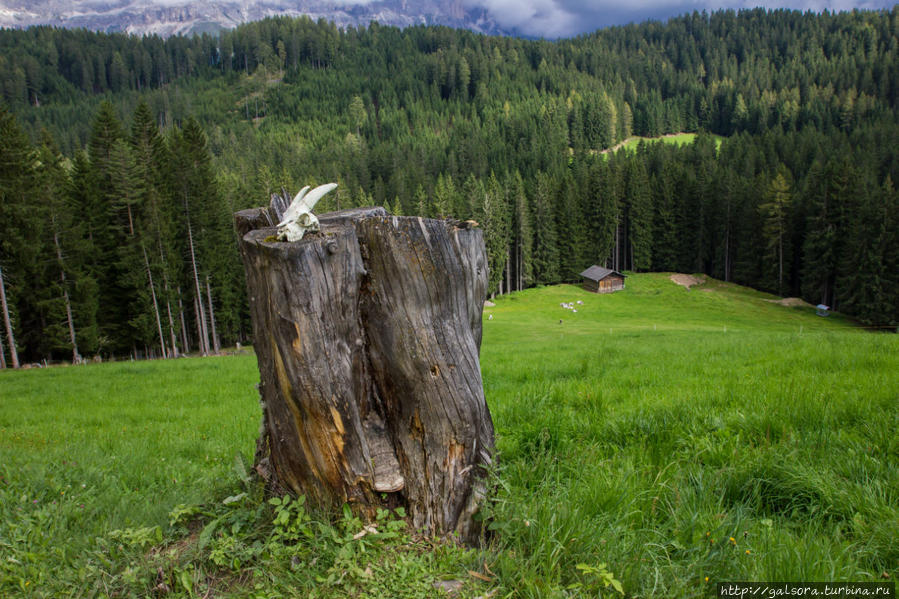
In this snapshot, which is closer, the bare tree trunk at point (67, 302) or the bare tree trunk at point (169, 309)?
the bare tree trunk at point (67, 302)

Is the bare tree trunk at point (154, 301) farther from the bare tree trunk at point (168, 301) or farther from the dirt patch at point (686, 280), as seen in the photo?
the dirt patch at point (686, 280)

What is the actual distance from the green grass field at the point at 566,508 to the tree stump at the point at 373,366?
0.28 metres

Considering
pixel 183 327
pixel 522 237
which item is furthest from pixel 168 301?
pixel 522 237

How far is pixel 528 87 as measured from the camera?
519 feet

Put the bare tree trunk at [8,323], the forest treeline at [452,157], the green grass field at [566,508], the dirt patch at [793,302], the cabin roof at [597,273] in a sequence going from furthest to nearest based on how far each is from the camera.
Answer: the cabin roof at [597,273] < the dirt patch at [793,302] < the forest treeline at [452,157] < the bare tree trunk at [8,323] < the green grass field at [566,508]

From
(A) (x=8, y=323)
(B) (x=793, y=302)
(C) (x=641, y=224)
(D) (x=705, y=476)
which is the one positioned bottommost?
(B) (x=793, y=302)

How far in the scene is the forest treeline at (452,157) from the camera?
3228 cm

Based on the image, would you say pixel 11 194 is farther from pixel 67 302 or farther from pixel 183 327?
pixel 183 327

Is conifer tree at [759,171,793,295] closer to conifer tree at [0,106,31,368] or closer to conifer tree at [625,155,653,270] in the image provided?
conifer tree at [625,155,653,270]

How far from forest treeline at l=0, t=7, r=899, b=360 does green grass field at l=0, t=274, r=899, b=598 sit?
2900cm

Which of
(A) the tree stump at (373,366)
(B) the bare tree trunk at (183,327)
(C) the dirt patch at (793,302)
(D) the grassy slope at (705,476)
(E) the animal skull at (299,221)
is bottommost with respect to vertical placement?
(C) the dirt patch at (793,302)

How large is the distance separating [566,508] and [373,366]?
69.1 inches

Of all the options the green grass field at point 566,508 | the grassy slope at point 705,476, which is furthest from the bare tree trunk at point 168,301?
the grassy slope at point 705,476

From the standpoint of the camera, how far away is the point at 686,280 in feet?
215
